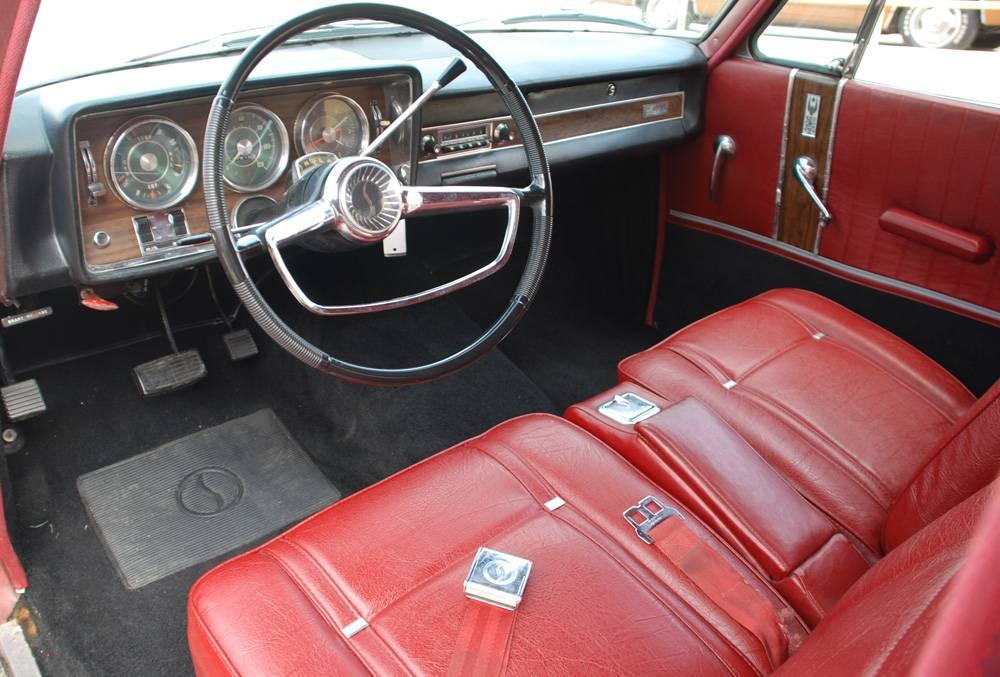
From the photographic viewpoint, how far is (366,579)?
1.17 metres

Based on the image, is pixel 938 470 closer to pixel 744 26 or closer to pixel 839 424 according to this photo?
pixel 839 424

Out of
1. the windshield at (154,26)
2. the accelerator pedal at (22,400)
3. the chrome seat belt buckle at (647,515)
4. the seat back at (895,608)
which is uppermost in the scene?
the windshield at (154,26)

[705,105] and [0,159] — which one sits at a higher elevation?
[0,159]

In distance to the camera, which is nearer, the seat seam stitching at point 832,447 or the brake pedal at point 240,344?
the seat seam stitching at point 832,447

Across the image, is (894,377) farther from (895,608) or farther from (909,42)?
(895,608)

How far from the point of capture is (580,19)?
98.3 inches

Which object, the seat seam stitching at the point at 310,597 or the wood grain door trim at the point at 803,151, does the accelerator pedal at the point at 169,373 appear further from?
the wood grain door trim at the point at 803,151

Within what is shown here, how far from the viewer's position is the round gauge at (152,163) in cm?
158

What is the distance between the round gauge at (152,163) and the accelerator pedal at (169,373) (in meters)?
0.76

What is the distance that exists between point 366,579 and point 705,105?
6.31 feet

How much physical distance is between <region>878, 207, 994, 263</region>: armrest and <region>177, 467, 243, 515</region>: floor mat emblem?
1793mm

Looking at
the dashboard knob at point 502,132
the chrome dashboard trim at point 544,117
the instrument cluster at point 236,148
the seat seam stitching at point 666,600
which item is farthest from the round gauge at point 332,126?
the seat seam stitching at point 666,600

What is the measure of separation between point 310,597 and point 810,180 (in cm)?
179

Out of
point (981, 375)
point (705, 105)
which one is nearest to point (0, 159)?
point (705, 105)
